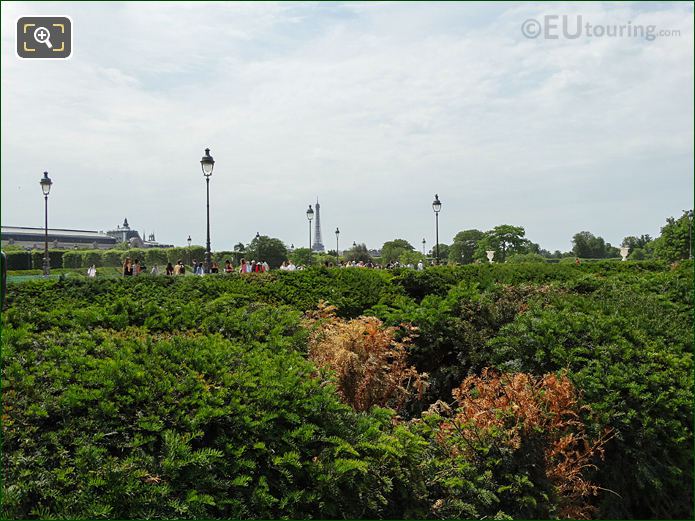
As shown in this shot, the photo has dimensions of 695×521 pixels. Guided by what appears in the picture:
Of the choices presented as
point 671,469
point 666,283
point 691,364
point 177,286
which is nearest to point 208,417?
point 671,469

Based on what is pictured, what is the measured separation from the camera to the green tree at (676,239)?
67562 mm

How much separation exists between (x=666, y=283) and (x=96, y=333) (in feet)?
23.3

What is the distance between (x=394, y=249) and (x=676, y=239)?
4719 cm

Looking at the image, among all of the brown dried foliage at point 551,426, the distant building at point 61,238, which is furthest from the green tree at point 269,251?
the brown dried foliage at point 551,426

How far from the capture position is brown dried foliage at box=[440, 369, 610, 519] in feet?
13.4

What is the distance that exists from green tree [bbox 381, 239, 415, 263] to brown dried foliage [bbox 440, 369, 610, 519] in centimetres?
9666

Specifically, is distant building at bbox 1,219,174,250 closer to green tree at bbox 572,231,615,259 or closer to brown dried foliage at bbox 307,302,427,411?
green tree at bbox 572,231,615,259

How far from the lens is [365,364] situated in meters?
5.21

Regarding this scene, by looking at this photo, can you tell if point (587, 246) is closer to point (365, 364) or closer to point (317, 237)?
point (317, 237)

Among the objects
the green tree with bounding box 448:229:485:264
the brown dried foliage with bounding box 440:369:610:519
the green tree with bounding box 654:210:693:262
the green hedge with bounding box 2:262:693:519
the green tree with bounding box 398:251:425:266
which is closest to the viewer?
the green hedge with bounding box 2:262:693:519

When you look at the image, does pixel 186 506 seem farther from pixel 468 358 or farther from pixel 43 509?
pixel 468 358

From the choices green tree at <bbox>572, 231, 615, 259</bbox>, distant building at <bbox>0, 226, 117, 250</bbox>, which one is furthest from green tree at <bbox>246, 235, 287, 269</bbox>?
green tree at <bbox>572, 231, 615, 259</bbox>

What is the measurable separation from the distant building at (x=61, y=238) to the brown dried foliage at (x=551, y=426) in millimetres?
114978

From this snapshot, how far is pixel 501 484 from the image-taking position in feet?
13.0
